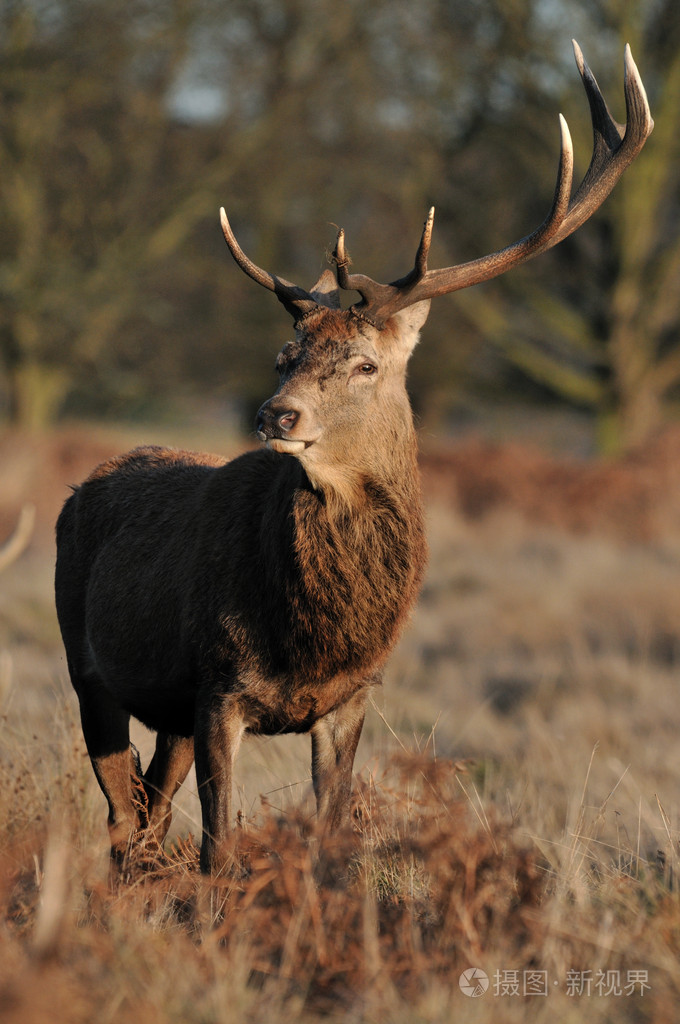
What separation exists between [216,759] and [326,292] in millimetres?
1909

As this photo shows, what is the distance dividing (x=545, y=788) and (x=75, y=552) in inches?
109

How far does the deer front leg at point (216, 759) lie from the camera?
12.0ft

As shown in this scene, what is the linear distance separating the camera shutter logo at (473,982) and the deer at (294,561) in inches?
38.4

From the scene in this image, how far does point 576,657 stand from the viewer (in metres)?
9.30

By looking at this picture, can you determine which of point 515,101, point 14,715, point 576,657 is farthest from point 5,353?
point 14,715

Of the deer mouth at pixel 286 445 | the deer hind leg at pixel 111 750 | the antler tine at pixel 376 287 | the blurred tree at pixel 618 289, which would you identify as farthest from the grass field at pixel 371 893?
the blurred tree at pixel 618 289

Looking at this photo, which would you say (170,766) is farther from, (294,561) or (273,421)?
(273,421)

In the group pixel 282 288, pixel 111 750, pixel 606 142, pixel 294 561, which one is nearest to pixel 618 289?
pixel 606 142

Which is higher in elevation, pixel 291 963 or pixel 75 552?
pixel 75 552

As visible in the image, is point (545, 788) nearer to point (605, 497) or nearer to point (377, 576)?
point (377, 576)

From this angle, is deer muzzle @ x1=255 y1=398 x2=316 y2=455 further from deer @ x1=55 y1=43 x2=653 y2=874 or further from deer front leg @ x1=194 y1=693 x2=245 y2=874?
deer front leg @ x1=194 y1=693 x2=245 y2=874

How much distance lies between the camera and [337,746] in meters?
4.02

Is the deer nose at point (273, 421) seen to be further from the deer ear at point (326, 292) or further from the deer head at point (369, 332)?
the deer ear at point (326, 292)

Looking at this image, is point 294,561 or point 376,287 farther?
point 376,287
